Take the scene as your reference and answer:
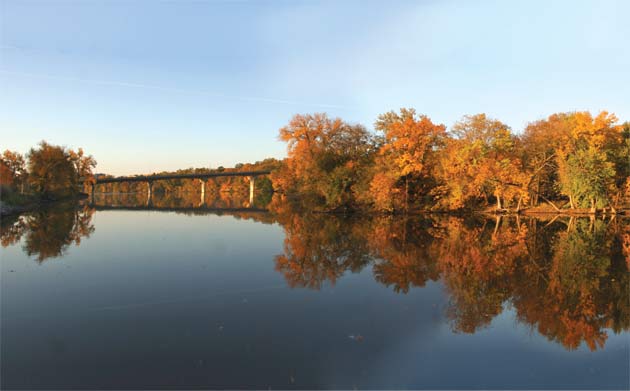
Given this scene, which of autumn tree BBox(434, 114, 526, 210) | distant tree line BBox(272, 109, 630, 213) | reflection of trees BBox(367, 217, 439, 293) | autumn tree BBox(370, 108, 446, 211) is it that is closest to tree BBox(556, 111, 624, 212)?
distant tree line BBox(272, 109, 630, 213)

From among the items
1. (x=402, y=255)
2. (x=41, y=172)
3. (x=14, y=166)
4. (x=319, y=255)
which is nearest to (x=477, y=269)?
(x=402, y=255)

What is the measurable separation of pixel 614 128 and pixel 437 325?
48.3 meters

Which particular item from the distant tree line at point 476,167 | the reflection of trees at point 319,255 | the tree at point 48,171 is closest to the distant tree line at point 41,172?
the tree at point 48,171

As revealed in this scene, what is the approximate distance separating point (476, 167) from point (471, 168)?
27.5 inches

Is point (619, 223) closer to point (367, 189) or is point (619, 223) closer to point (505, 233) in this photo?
point (505, 233)

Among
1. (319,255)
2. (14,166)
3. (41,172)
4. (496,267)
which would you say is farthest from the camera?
(14,166)

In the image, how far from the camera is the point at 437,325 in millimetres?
9523

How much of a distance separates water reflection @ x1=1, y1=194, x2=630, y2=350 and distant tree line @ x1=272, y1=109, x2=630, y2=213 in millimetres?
9416

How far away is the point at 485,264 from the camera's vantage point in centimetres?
1633

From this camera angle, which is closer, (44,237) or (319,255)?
(319,255)

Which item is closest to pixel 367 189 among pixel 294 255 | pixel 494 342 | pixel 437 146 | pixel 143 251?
pixel 437 146

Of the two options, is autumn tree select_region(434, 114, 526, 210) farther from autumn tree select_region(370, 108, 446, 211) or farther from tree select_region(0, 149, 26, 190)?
tree select_region(0, 149, 26, 190)

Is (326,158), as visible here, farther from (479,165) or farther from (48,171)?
(48,171)

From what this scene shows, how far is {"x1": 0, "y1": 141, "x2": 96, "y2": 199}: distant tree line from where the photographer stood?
59.7 m
